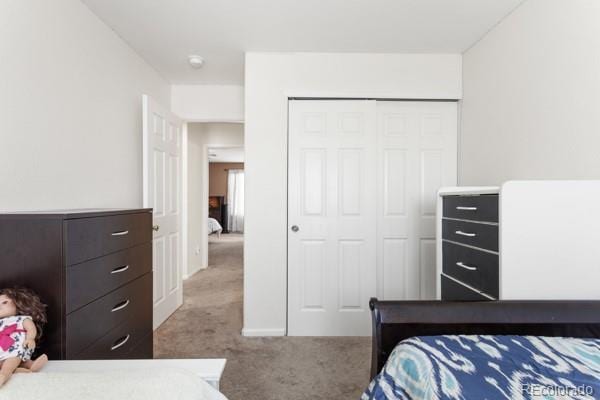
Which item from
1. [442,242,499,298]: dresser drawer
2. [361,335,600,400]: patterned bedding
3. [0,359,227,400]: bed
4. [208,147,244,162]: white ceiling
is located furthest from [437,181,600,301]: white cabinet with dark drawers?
[208,147,244,162]: white ceiling

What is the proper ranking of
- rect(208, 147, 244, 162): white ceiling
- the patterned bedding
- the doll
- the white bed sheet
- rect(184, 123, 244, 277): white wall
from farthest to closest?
rect(208, 147, 244, 162): white ceiling, rect(184, 123, 244, 277): white wall, the doll, the patterned bedding, the white bed sheet

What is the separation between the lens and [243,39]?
8.39 feet

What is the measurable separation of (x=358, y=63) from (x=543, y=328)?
2.34 metres

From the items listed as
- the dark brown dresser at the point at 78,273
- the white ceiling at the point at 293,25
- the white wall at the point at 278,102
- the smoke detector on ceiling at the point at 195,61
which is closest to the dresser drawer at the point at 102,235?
the dark brown dresser at the point at 78,273

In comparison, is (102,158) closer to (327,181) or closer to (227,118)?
(227,118)

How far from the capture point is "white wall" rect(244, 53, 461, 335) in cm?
279

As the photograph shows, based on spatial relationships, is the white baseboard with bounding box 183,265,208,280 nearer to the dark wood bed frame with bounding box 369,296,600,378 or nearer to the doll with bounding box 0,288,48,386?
the doll with bounding box 0,288,48,386

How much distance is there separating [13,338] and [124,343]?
734 millimetres

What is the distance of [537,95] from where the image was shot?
1946mm

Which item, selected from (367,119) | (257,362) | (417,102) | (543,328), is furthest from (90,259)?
(417,102)

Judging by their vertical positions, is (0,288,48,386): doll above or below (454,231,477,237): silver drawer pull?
below

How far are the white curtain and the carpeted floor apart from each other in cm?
700

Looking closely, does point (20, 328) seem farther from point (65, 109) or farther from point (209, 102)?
point (209, 102)

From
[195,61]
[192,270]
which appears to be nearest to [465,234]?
[195,61]
